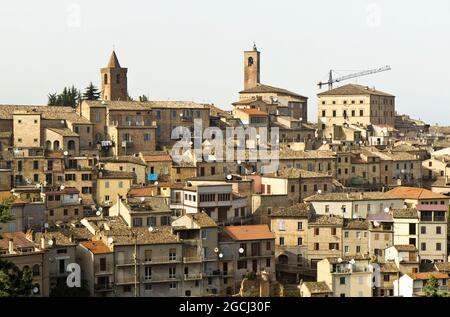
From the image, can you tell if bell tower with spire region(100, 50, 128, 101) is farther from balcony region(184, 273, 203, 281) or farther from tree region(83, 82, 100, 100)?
balcony region(184, 273, 203, 281)

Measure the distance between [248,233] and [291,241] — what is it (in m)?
2.87

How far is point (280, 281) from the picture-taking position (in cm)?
3369

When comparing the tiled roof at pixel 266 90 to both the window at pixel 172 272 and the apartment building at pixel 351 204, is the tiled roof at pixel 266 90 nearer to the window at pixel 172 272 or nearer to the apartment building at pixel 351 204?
the apartment building at pixel 351 204

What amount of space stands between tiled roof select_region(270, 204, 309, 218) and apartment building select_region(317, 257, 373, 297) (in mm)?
4285

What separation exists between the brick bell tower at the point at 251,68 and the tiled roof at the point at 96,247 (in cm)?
3538

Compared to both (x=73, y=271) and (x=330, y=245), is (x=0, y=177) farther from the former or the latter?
(x=330, y=245)

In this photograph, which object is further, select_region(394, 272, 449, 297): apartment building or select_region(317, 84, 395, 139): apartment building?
select_region(317, 84, 395, 139): apartment building

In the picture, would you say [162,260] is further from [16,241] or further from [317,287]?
[317,287]

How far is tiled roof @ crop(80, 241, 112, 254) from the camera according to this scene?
29406 millimetres

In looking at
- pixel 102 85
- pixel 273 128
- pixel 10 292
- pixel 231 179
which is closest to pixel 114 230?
pixel 231 179

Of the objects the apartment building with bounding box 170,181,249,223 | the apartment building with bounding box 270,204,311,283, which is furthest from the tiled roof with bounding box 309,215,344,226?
the apartment building with bounding box 170,181,249,223

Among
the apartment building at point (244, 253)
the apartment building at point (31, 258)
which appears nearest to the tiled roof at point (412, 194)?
the apartment building at point (244, 253)

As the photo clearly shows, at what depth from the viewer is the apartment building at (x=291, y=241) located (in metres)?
34.7
